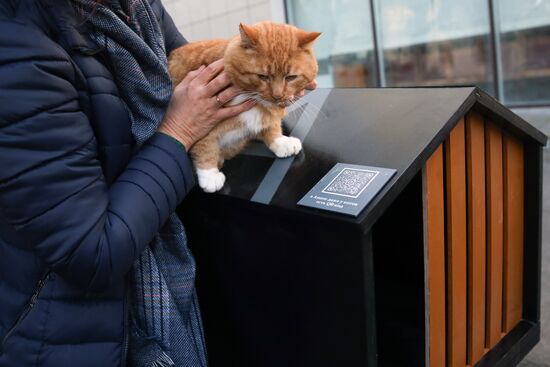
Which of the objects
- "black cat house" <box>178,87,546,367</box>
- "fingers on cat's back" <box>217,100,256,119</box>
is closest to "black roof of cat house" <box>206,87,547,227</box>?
"black cat house" <box>178,87,546,367</box>

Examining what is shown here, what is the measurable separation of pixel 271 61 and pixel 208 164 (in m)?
0.31

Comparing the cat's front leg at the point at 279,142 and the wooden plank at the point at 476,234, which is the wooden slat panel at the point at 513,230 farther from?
the cat's front leg at the point at 279,142

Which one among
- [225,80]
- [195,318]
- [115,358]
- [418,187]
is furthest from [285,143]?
[115,358]

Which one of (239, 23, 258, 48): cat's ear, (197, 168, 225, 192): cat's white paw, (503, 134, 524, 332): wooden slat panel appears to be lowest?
(503, 134, 524, 332): wooden slat panel

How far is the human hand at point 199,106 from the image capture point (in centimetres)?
101

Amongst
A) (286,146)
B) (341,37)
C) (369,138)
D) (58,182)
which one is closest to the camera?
(58,182)

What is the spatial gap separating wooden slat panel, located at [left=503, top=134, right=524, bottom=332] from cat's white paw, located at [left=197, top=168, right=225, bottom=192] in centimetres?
67

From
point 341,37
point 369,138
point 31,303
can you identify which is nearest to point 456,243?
point 369,138

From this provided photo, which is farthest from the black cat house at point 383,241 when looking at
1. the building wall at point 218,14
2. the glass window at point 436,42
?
the building wall at point 218,14

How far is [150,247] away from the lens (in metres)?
0.99

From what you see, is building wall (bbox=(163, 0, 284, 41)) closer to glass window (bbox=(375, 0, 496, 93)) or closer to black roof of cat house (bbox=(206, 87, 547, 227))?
glass window (bbox=(375, 0, 496, 93))

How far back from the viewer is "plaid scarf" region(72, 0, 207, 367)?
2.94ft

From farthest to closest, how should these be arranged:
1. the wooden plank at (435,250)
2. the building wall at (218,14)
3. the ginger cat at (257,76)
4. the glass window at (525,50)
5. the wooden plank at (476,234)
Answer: the building wall at (218,14)
the glass window at (525,50)
the ginger cat at (257,76)
the wooden plank at (476,234)
the wooden plank at (435,250)

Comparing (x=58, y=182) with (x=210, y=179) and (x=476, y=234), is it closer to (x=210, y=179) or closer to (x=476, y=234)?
(x=210, y=179)
